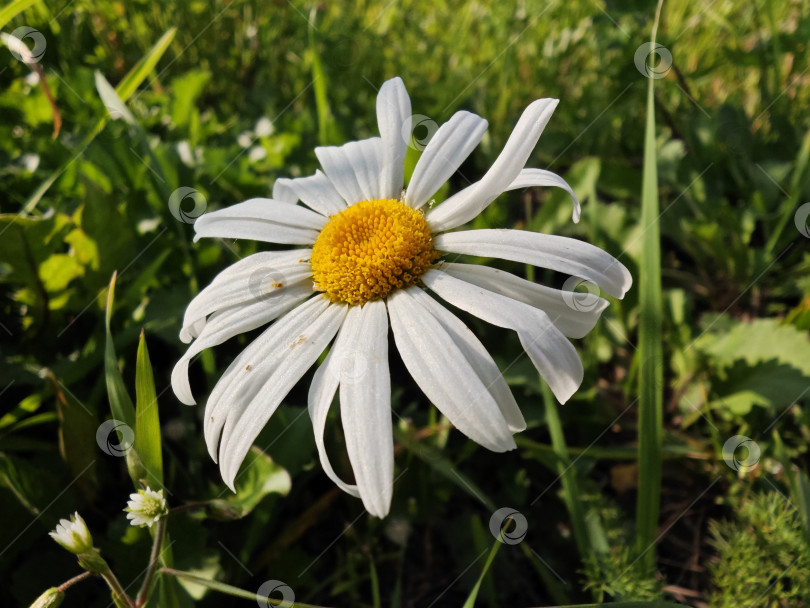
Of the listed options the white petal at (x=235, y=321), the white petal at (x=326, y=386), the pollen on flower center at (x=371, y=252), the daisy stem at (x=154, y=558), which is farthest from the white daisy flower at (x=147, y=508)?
the pollen on flower center at (x=371, y=252)

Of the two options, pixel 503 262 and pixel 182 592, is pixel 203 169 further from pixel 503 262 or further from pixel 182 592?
pixel 182 592

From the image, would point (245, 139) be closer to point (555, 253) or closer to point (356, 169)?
point (356, 169)

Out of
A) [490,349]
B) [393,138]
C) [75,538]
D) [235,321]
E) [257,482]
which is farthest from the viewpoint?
[490,349]

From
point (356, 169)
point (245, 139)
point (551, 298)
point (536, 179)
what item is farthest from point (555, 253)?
point (245, 139)

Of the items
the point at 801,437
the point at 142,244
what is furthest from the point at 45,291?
the point at 801,437

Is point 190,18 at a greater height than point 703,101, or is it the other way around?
point 703,101
